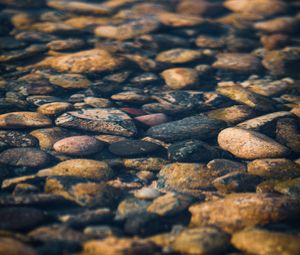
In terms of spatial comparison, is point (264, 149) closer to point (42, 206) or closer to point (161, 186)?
point (161, 186)

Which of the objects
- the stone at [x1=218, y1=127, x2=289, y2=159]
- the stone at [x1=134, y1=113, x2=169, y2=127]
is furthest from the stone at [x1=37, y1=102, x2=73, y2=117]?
the stone at [x1=218, y1=127, x2=289, y2=159]

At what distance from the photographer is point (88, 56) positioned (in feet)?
19.0

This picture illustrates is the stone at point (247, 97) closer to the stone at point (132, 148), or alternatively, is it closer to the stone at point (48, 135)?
the stone at point (132, 148)

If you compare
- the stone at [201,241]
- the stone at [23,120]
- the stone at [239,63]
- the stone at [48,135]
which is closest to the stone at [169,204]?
the stone at [201,241]

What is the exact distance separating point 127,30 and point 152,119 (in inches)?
121

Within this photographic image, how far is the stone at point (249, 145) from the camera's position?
3.98 meters

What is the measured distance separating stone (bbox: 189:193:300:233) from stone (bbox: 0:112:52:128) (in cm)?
224

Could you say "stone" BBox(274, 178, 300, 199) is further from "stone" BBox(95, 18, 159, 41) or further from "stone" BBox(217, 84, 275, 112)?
"stone" BBox(95, 18, 159, 41)

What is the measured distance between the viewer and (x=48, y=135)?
4250 mm

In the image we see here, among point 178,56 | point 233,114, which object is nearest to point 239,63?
point 178,56

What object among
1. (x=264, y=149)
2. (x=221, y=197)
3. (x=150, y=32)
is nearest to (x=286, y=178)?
(x=264, y=149)

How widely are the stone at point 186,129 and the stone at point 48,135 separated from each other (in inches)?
42.3

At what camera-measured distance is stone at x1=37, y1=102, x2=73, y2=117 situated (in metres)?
4.61

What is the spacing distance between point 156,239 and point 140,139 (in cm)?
167
